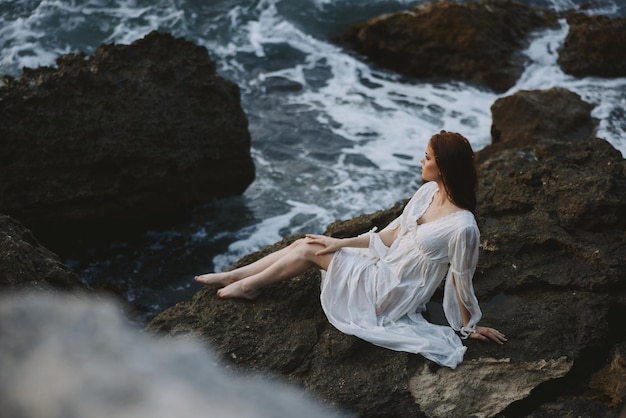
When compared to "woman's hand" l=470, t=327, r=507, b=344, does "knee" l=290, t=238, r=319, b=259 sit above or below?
above

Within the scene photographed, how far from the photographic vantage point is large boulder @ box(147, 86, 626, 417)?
4238mm

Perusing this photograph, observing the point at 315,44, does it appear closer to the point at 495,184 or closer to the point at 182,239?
the point at 182,239

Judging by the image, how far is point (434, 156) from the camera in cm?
453

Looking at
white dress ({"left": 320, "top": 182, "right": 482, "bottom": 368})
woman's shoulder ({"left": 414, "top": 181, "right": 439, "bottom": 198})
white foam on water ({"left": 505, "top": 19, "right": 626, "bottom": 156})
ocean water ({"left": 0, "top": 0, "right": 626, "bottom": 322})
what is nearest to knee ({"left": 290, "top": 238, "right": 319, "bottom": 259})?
white dress ({"left": 320, "top": 182, "right": 482, "bottom": 368})

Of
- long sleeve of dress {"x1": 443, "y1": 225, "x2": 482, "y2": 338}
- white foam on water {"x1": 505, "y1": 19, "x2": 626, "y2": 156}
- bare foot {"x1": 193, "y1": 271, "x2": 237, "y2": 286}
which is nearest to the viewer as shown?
long sleeve of dress {"x1": 443, "y1": 225, "x2": 482, "y2": 338}

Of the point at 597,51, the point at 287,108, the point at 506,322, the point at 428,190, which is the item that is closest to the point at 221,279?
the point at 428,190

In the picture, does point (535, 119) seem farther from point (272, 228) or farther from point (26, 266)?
point (26, 266)

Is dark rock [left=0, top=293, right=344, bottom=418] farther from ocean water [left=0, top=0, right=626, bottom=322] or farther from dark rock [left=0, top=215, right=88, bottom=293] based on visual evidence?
ocean water [left=0, top=0, right=626, bottom=322]

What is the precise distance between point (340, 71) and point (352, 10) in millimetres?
2422

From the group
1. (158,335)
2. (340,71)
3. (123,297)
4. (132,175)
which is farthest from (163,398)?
(340,71)

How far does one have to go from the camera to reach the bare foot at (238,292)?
4.86 meters

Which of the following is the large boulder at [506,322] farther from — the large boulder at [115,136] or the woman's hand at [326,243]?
the large boulder at [115,136]

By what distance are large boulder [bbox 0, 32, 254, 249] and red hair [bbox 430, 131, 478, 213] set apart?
391 centimetres

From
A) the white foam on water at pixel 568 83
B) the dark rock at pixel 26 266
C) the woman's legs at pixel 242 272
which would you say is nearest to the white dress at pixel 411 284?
the woman's legs at pixel 242 272
